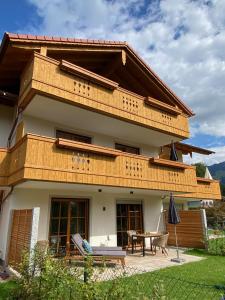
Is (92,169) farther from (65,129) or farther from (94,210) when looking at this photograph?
(94,210)

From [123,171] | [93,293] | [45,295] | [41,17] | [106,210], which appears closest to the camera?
[93,293]

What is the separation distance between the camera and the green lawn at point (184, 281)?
5858 millimetres

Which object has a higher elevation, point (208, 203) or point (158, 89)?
point (158, 89)

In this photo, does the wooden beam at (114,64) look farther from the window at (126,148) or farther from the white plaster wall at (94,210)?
the white plaster wall at (94,210)

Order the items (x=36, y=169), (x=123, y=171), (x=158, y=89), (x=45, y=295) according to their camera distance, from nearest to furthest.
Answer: (x=45, y=295), (x=36, y=169), (x=123, y=171), (x=158, y=89)

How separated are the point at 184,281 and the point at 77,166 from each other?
18.0ft

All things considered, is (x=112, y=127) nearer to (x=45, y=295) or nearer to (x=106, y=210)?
(x=106, y=210)

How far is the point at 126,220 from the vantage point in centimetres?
1402

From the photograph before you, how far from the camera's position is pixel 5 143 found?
39.8 feet

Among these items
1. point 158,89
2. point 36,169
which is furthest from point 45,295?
point 158,89

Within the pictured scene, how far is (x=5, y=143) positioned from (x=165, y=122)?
8.15 m

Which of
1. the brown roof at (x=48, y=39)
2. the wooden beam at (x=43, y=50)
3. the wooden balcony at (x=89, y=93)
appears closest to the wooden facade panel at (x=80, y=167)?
the wooden balcony at (x=89, y=93)

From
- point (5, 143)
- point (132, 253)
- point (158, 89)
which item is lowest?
point (132, 253)

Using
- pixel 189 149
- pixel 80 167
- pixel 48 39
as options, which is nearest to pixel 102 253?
pixel 80 167
